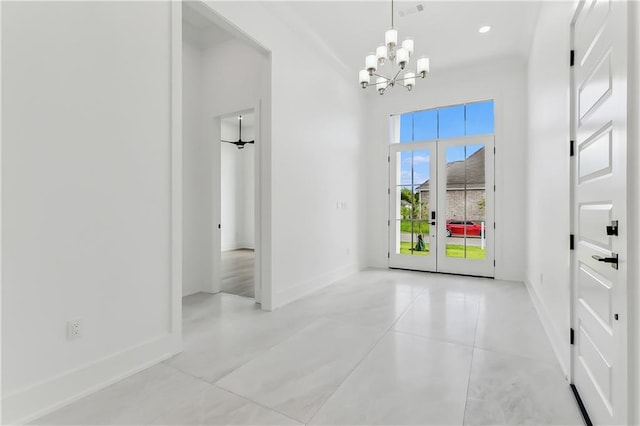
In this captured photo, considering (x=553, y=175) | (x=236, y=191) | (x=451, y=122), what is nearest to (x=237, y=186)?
(x=236, y=191)

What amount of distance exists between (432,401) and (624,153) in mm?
1584

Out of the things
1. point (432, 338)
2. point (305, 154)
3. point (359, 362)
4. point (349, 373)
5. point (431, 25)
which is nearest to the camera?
point (349, 373)

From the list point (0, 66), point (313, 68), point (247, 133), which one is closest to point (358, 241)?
point (313, 68)

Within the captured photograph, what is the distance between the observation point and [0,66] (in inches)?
62.2

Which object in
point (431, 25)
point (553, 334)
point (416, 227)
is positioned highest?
point (431, 25)

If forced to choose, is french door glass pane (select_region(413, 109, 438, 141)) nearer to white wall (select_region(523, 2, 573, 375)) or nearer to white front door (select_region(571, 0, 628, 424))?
white wall (select_region(523, 2, 573, 375))

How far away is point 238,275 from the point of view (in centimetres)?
542

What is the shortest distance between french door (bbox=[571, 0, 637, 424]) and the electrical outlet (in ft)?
9.10

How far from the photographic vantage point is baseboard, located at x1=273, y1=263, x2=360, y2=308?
12.1 ft

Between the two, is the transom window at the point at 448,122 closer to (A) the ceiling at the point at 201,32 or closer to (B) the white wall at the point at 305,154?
(B) the white wall at the point at 305,154

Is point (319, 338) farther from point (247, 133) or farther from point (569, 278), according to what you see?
point (247, 133)

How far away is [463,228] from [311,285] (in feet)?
9.46

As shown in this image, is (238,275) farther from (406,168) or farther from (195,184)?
(406,168)

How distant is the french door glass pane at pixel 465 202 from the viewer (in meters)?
5.17
